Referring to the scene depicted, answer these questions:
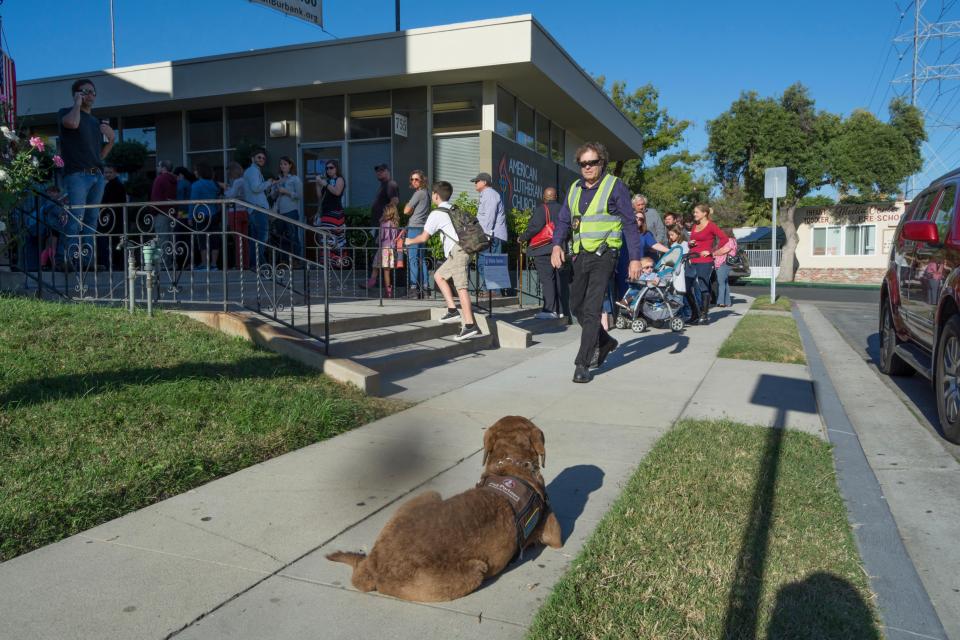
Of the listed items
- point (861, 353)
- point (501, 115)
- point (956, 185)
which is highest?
point (501, 115)

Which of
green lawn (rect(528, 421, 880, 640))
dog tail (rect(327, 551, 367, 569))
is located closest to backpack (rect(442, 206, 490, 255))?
green lawn (rect(528, 421, 880, 640))

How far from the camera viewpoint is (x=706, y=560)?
9.40 feet

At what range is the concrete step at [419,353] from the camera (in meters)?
7.03

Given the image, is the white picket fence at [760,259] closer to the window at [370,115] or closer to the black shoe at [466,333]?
the window at [370,115]

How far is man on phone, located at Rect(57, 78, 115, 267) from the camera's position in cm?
823

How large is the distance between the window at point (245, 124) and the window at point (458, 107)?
4296 mm

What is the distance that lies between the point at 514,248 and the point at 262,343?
7826 millimetres

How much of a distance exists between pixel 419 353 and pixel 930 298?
4.63 metres

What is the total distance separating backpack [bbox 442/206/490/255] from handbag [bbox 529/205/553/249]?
2318 mm

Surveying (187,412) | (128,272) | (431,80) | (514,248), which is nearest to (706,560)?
(187,412)

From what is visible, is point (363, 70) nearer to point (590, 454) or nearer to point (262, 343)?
point (262, 343)

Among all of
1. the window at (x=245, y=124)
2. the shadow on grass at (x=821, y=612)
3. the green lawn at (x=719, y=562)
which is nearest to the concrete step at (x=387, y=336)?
the green lawn at (x=719, y=562)

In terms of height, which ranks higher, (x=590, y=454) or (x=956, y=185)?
(x=956, y=185)

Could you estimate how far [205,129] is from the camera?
16.9m
